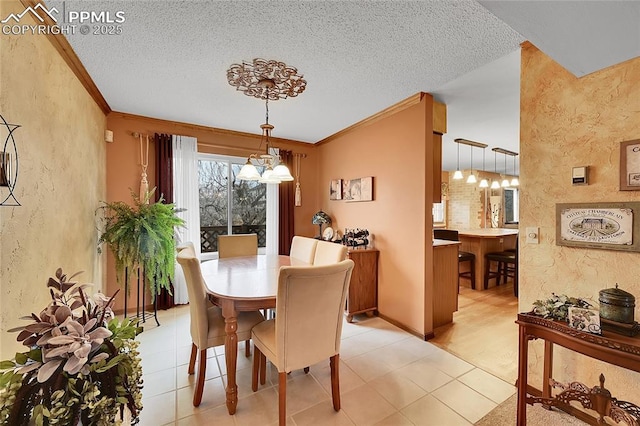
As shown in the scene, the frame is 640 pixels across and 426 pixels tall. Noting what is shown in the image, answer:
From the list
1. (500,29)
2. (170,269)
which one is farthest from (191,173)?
(500,29)

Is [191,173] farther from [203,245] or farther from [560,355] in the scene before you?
[560,355]

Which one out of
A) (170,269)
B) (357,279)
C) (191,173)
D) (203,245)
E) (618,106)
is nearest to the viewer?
(618,106)

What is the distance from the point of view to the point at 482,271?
13.9 feet

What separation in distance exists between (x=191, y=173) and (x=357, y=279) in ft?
8.60

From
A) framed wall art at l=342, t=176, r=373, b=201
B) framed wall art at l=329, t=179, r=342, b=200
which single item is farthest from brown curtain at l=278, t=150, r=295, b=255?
framed wall art at l=342, t=176, r=373, b=201

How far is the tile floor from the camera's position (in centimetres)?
168

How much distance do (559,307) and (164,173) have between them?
4067 mm

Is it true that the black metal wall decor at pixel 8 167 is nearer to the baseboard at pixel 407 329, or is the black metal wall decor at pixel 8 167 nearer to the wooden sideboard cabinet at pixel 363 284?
the wooden sideboard cabinet at pixel 363 284

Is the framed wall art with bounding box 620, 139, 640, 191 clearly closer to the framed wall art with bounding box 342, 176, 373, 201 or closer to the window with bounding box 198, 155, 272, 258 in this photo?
the framed wall art with bounding box 342, 176, 373, 201

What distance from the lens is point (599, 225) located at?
1570 millimetres

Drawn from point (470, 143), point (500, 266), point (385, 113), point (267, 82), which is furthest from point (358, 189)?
point (500, 266)

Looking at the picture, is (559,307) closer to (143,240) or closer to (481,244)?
(481,244)

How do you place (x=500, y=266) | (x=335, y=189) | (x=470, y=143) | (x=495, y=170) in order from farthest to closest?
(x=495, y=170) < (x=470, y=143) < (x=500, y=266) < (x=335, y=189)

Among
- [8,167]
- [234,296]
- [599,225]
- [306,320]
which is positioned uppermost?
[8,167]
